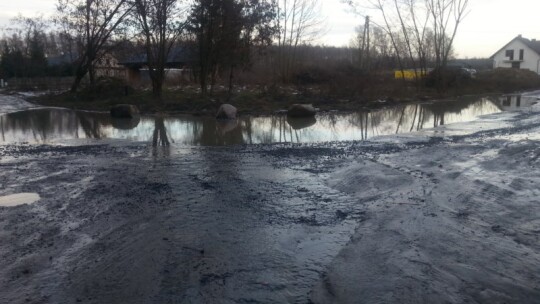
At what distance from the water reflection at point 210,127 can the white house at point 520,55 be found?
71571mm

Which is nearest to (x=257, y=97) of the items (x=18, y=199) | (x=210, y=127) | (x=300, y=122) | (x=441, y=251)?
(x=300, y=122)

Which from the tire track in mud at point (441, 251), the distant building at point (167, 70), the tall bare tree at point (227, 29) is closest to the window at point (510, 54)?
the distant building at point (167, 70)

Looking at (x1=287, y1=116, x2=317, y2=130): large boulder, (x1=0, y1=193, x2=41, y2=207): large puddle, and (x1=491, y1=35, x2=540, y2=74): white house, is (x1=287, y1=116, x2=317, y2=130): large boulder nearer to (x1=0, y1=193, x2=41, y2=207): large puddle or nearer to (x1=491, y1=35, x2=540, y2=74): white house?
(x1=0, y1=193, x2=41, y2=207): large puddle

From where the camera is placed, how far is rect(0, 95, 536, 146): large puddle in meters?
15.2

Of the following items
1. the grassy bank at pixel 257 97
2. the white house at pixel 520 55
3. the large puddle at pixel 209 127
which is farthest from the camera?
the white house at pixel 520 55

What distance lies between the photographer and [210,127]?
59.0 ft

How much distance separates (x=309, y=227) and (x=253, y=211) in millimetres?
1075

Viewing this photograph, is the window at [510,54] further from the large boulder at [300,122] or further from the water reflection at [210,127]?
the large boulder at [300,122]

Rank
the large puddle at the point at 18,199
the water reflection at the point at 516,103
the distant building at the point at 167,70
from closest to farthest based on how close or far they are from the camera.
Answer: the large puddle at the point at 18,199 → the water reflection at the point at 516,103 → the distant building at the point at 167,70

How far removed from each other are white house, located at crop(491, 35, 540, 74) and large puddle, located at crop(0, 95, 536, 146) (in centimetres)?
7163

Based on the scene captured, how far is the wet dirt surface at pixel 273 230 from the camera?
4.77 m

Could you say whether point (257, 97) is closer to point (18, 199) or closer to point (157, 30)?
point (157, 30)

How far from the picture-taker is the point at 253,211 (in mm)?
7188

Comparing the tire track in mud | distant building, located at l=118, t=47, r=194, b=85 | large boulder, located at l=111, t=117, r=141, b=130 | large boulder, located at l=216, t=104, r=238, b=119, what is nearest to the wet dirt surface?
the tire track in mud
